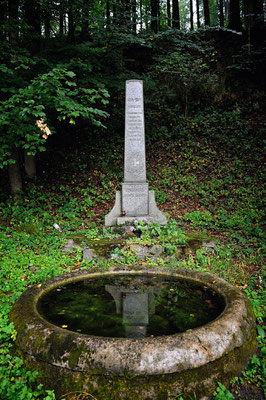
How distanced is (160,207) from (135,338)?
6902 millimetres

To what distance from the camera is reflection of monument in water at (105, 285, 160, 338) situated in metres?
2.45

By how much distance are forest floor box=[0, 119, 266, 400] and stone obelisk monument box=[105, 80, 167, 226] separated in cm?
60

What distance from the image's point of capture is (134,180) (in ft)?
23.1

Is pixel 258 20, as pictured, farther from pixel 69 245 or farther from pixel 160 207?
pixel 69 245

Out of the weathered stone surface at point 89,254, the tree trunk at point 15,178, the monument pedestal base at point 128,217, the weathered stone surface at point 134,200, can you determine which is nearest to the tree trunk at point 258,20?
the weathered stone surface at point 134,200

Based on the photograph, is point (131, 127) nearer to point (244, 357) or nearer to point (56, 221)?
point (56, 221)

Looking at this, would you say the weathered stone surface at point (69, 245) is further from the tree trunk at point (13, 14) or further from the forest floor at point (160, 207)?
the tree trunk at point (13, 14)

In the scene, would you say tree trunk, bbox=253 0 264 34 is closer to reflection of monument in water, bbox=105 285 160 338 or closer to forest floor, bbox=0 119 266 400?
forest floor, bbox=0 119 266 400

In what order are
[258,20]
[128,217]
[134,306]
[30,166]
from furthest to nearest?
[258,20]
[30,166]
[128,217]
[134,306]

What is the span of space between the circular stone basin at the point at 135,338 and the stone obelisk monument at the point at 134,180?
3.57 meters

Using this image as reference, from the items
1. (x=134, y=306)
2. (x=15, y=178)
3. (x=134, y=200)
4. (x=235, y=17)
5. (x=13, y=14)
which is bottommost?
(x=134, y=306)

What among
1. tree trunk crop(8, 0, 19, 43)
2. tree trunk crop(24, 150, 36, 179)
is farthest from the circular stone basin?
tree trunk crop(24, 150, 36, 179)

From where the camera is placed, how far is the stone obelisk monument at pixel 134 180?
272 inches

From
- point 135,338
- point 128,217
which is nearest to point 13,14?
point 128,217
